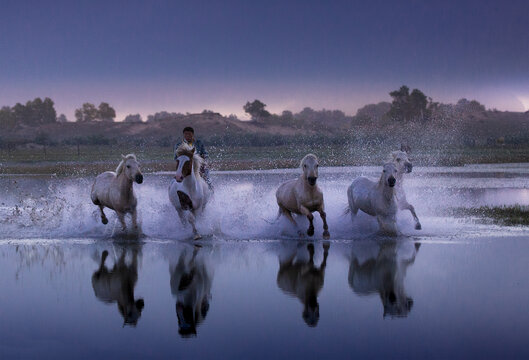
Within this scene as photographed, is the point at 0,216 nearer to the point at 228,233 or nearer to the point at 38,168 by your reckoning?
the point at 228,233

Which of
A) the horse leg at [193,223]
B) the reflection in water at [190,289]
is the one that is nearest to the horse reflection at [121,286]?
the reflection in water at [190,289]

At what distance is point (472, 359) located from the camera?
19.8 ft

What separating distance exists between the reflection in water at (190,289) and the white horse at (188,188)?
1.77m

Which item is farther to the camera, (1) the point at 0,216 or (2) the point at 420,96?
(2) the point at 420,96

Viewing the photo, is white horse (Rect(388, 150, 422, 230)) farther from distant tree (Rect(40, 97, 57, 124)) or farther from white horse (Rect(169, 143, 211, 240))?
distant tree (Rect(40, 97, 57, 124))

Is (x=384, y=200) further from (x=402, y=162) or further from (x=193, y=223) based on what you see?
(x=193, y=223)

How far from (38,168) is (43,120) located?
4222 inches

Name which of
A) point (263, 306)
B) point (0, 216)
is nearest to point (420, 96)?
point (0, 216)

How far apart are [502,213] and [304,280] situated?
9.33m

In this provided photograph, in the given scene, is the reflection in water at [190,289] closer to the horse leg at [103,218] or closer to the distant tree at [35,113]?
the horse leg at [103,218]

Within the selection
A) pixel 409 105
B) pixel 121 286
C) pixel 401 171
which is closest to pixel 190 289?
pixel 121 286

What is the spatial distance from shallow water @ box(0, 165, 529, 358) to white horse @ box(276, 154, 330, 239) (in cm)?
42

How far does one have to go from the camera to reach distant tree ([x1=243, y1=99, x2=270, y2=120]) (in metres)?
126

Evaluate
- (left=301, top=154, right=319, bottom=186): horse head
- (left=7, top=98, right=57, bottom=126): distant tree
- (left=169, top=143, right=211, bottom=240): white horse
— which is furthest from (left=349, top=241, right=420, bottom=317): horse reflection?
(left=7, top=98, right=57, bottom=126): distant tree
